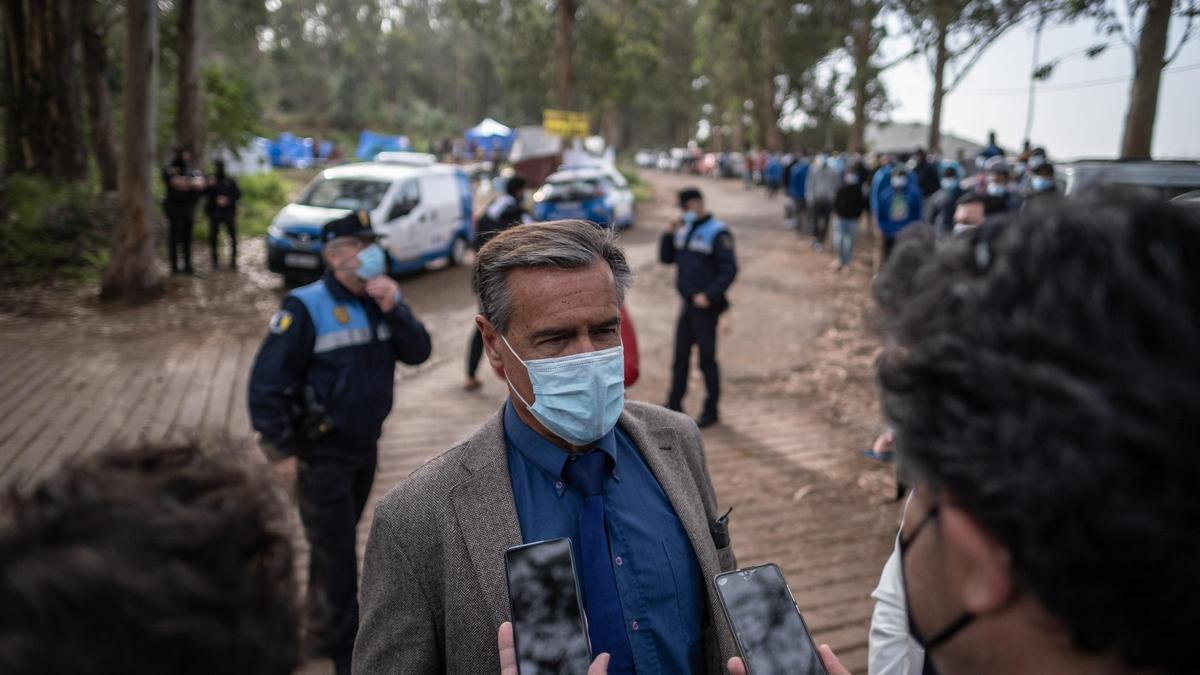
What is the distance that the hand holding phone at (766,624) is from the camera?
1403mm

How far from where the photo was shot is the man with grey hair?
178cm

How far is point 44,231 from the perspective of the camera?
12.8 meters

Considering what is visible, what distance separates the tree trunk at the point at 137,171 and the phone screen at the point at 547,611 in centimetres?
1093

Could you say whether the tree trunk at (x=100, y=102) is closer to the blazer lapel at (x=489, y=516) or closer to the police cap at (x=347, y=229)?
the police cap at (x=347, y=229)

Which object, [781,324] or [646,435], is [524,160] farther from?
[646,435]

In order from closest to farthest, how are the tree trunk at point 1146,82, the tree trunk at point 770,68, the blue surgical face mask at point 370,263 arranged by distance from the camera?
the blue surgical face mask at point 370,263 → the tree trunk at point 1146,82 → the tree trunk at point 770,68

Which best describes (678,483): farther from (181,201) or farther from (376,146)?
(376,146)

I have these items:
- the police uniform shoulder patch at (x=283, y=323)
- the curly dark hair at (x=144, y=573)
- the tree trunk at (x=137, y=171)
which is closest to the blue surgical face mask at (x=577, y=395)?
the curly dark hair at (x=144, y=573)

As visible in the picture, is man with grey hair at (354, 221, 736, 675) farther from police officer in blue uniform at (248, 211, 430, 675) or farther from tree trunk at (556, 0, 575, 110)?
tree trunk at (556, 0, 575, 110)

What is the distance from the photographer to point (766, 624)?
57.1 inches

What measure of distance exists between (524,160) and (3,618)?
25.4 meters

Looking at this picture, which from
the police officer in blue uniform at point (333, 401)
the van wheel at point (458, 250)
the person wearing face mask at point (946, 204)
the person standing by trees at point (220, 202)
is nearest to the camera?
the police officer in blue uniform at point (333, 401)

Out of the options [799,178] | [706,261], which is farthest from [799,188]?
[706,261]

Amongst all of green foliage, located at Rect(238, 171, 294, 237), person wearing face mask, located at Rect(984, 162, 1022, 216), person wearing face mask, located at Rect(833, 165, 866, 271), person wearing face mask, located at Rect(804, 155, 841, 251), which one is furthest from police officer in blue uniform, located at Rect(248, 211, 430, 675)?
green foliage, located at Rect(238, 171, 294, 237)
